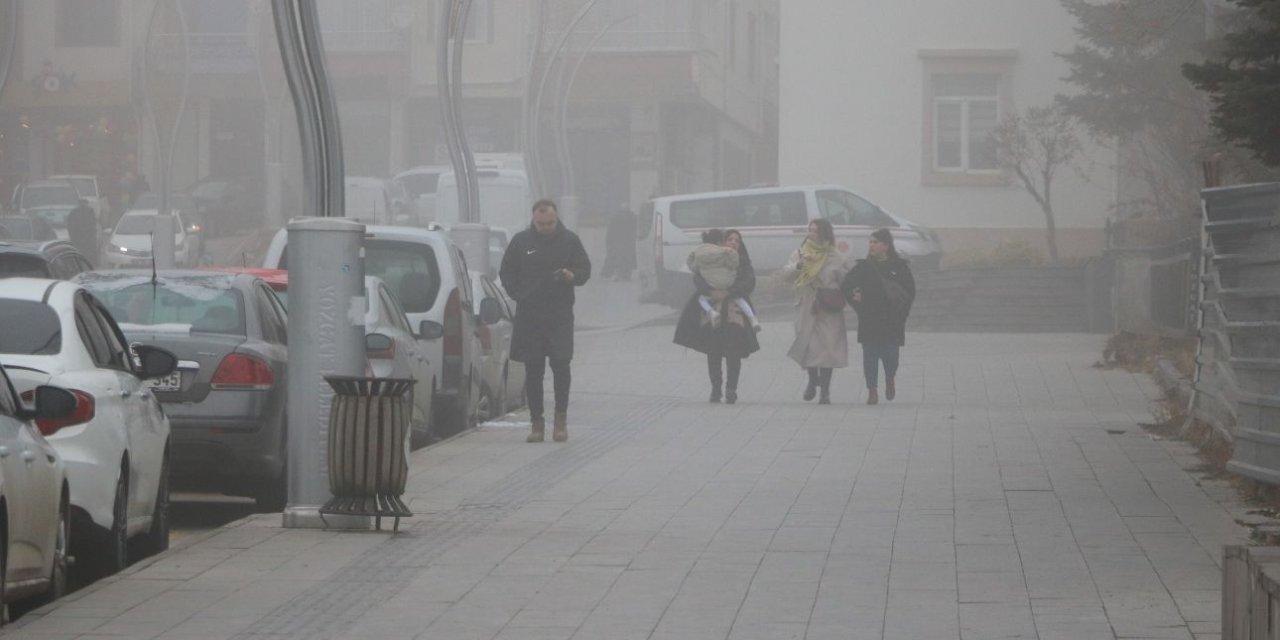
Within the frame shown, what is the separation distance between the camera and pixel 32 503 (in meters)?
8.09

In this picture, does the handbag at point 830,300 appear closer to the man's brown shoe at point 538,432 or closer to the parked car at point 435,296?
the parked car at point 435,296

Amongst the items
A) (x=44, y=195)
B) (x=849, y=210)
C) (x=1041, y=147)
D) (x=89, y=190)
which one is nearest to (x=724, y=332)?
(x=849, y=210)

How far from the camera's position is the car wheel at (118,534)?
952cm

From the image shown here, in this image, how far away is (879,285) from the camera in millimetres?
21500

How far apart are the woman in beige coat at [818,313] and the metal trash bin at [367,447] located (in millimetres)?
10923

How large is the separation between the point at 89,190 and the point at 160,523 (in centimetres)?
4729

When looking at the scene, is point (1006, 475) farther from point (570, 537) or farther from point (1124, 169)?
point (1124, 169)

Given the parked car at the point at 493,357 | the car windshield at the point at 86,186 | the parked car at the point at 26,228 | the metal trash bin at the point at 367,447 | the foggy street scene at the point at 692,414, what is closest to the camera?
the foggy street scene at the point at 692,414

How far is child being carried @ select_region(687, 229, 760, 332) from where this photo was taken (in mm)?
21625

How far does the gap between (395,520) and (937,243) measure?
30.5 meters

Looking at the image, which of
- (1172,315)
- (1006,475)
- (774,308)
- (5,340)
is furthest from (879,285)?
(774,308)

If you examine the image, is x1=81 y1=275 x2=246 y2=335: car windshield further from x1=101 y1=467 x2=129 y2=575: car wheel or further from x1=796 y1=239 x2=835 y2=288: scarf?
x1=796 y1=239 x2=835 y2=288: scarf

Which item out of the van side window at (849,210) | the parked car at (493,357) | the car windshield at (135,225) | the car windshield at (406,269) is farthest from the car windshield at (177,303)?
the car windshield at (135,225)

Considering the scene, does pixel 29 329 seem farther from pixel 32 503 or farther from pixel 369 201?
pixel 369 201
